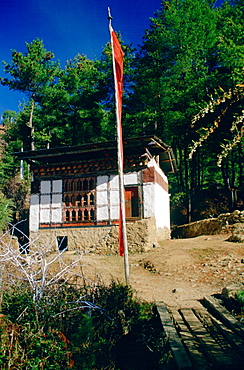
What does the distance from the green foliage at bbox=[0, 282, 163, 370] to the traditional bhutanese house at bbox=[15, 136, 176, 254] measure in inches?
327

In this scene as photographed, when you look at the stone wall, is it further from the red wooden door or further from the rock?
the rock

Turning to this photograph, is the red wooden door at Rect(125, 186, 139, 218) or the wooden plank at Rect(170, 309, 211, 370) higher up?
the red wooden door at Rect(125, 186, 139, 218)

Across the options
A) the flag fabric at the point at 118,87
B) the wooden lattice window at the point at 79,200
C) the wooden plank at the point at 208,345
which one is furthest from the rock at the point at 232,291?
the wooden lattice window at the point at 79,200

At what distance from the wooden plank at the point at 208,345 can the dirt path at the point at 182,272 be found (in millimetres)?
1178

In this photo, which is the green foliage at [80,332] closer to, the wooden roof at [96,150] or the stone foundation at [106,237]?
the stone foundation at [106,237]

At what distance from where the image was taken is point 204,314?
5457 millimetres

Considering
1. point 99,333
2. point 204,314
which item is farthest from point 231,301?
point 99,333

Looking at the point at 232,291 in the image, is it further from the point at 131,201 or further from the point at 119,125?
the point at 131,201

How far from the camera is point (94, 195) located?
15.4 meters

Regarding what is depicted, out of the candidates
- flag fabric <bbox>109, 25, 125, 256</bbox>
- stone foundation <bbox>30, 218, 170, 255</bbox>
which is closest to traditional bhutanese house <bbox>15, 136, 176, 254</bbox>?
stone foundation <bbox>30, 218, 170, 255</bbox>

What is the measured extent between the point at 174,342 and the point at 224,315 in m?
1.40

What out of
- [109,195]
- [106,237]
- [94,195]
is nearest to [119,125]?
[109,195]

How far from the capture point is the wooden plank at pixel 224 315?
14.7 feet

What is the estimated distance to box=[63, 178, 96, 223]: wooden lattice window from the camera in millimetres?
15375
